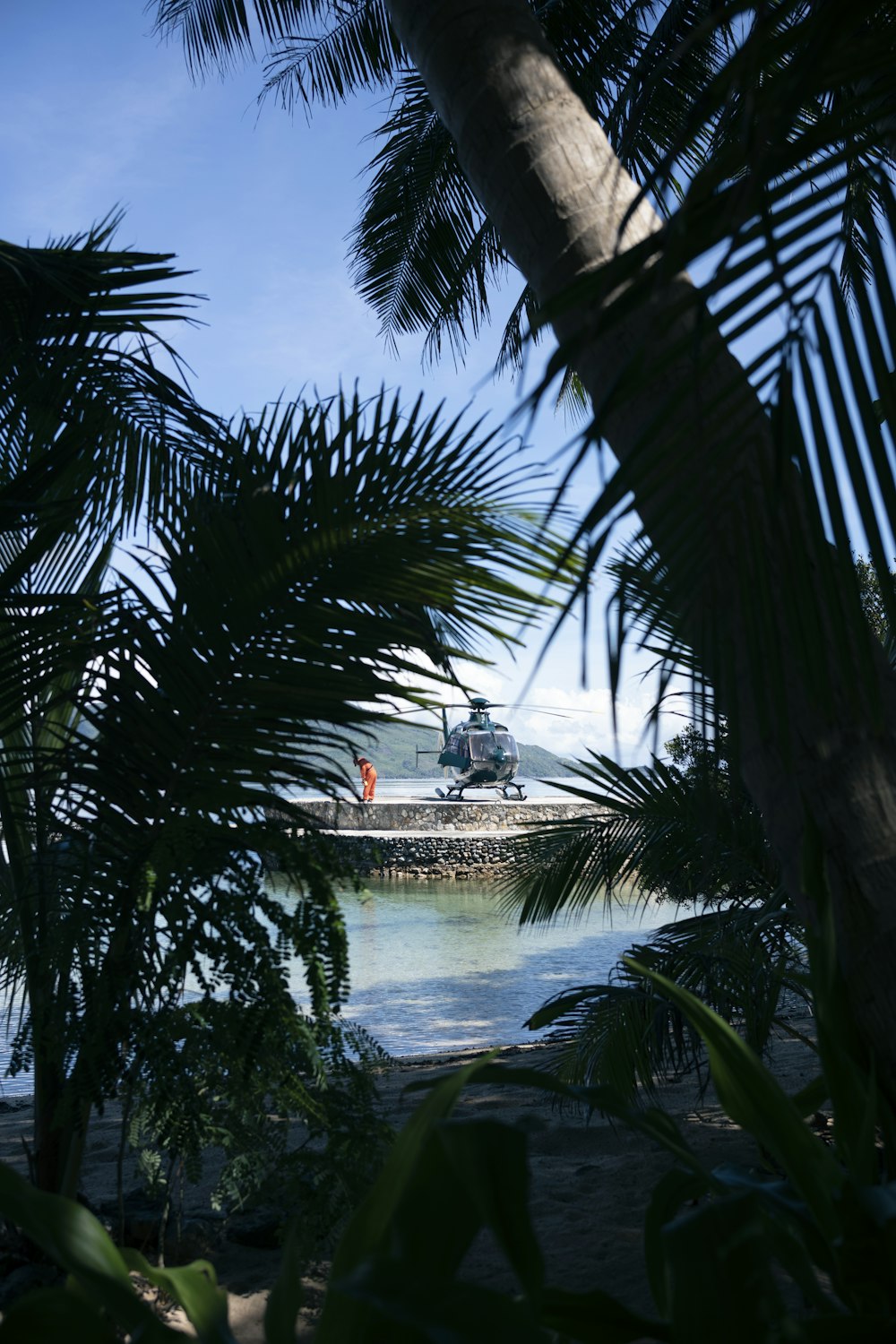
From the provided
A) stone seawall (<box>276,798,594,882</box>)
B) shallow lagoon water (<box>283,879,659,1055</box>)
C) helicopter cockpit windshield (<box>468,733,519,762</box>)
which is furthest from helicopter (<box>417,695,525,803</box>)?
shallow lagoon water (<box>283,879,659,1055</box>)

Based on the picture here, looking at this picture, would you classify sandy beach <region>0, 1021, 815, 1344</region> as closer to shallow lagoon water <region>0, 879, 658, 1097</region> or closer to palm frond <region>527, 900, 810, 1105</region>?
palm frond <region>527, 900, 810, 1105</region>

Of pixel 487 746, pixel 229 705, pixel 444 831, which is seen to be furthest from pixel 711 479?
pixel 487 746

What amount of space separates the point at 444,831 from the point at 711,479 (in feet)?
57.9

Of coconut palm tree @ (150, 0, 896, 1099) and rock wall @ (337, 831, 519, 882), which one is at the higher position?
coconut palm tree @ (150, 0, 896, 1099)

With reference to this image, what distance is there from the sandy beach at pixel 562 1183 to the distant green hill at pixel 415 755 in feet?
2.13

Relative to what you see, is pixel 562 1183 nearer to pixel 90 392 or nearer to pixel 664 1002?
pixel 664 1002

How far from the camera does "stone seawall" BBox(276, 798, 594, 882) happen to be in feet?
55.6

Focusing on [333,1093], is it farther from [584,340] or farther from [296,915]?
[584,340]

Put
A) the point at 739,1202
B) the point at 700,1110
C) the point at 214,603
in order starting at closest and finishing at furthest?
the point at 739,1202 → the point at 214,603 → the point at 700,1110

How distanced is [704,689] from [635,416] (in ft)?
1.48

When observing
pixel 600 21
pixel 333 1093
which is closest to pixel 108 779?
pixel 333 1093

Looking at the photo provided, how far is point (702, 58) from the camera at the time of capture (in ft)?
16.8

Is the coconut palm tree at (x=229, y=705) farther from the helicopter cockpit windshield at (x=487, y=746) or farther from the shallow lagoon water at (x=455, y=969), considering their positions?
the helicopter cockpit windshield at (x=487, y=746)

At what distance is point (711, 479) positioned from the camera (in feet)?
3.42
